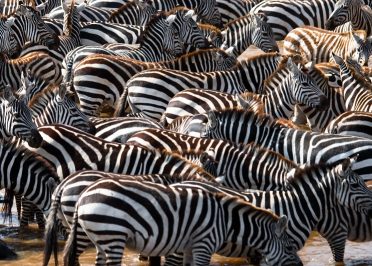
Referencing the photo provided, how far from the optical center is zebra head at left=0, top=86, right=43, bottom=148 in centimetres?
1385

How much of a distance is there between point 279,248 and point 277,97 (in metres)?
5.23

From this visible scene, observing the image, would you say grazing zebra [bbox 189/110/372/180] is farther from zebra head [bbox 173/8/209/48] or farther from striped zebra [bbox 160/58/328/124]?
zebra head [bbox 173/8/209/48]

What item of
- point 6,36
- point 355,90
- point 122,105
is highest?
point 6,36

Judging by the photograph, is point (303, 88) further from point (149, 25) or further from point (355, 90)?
point (149, 25)

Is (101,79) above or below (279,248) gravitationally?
above

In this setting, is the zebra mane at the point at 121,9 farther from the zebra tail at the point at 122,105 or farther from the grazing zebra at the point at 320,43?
the zebra tail at the point at 122,105

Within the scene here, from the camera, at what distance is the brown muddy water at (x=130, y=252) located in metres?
13.0

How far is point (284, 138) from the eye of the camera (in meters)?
14.4

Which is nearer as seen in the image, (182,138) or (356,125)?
(182,138)

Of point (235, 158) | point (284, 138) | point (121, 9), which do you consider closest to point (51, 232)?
point (235, 158)

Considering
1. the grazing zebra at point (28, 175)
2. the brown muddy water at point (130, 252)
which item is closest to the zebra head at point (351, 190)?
the brown muddy water at point (130, 252)

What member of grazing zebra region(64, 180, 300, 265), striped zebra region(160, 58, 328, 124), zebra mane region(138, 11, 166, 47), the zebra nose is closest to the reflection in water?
the zebra nose

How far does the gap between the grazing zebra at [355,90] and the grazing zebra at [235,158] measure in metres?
3.31

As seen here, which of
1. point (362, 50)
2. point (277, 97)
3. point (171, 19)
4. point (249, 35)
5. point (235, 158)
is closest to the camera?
point (235, 158)
